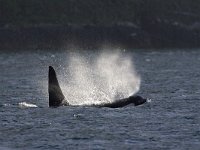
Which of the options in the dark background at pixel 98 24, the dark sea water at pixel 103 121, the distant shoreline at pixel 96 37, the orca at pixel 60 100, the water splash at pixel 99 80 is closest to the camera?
the dark sea water at pixel 103 121

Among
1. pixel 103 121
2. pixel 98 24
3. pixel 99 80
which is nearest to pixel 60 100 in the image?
pixel 103 121

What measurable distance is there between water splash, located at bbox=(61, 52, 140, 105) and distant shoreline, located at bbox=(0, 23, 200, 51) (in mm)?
20906

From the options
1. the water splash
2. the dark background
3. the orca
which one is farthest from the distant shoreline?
the orca

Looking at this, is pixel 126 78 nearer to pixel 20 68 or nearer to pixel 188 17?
pixel 20 68

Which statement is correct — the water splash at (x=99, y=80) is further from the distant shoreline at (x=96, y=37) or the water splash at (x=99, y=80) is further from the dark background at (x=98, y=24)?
the dark background at (x=98, y=24)

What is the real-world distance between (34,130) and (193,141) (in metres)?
9.36

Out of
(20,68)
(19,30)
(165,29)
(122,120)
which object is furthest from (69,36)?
(122,120)

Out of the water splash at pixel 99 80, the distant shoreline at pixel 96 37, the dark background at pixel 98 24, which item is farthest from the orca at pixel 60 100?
the dark background at pixel 98 24

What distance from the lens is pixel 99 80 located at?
89.2 metres

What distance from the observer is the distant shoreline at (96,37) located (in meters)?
160

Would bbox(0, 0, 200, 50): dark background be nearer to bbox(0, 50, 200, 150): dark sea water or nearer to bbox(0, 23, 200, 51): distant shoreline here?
bbox(0, 23, 200, 51): distant shoreline

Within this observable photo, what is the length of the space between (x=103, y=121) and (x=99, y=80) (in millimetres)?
37224

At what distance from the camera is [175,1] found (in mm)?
184875

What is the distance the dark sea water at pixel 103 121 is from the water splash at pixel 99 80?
2.30 m
